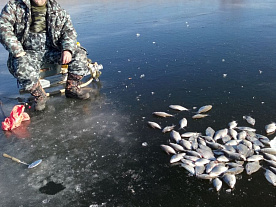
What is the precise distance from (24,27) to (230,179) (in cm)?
413

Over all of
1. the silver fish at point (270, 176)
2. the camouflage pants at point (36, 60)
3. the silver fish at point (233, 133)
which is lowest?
the silver fish at point (270, 176)

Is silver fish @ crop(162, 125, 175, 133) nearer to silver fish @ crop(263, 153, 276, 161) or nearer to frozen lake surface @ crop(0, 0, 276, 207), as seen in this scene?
frozen lake surface @ crop(0, 0, 276, 207)

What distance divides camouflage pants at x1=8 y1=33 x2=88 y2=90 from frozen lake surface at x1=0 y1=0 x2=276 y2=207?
623mm

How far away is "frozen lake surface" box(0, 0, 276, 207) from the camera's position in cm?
278

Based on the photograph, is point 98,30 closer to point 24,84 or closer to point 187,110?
point 24,84

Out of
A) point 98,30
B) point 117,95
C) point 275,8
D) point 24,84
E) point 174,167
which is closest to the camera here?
point 174,167

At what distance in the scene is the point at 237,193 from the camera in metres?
2.63

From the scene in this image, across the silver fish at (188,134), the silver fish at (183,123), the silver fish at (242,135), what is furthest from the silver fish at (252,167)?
the silver fish at (183,123)

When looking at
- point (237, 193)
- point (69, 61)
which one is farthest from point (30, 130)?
point (237, 193)

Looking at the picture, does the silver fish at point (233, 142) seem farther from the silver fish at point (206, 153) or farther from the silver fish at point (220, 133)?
the silver fish at point (206, 153)

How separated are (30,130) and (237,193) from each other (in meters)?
3.14

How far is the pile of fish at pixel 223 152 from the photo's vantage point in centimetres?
289

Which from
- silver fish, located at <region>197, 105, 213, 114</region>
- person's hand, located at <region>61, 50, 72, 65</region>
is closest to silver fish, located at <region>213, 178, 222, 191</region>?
silver fish, located at <region>197, 105, 213, 114</region>

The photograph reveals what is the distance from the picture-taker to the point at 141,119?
4.20 m
